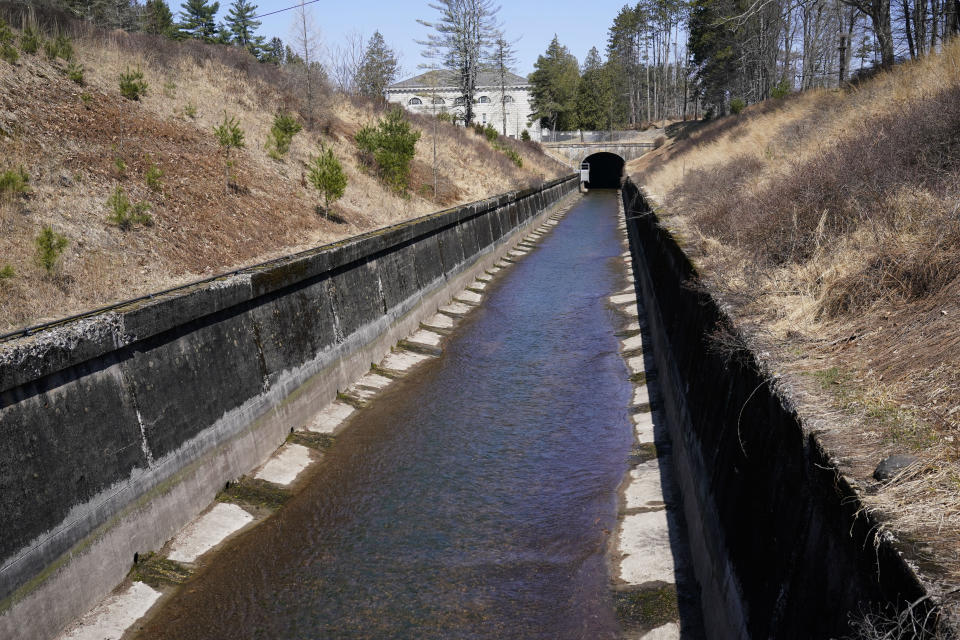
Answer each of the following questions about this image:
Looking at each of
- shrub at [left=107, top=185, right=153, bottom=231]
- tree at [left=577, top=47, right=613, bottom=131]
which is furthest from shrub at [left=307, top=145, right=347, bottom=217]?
tree at [left=577, top=47, right=613, bottom=131]

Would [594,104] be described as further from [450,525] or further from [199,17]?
[450,525]

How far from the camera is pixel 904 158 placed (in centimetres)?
1078

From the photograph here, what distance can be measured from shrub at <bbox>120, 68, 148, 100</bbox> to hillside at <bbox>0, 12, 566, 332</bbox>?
0.88 feet

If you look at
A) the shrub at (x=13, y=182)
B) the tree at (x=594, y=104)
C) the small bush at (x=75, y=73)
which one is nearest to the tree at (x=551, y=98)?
the tree at (x=594, y=104)

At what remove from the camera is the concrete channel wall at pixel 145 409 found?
6.32m

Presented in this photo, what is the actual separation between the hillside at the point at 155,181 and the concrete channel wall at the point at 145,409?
62.9 inches

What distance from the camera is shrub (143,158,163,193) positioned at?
15.2m

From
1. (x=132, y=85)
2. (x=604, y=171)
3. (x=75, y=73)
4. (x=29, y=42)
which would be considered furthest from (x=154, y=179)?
(x=604, y=171)

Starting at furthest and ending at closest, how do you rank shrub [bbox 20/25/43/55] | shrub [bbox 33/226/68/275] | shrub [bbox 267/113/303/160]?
shrub [bbox 267/113/303/160]
shrub [bbox 20/25/43/55]
shrub [bbox 33/226/68/275]

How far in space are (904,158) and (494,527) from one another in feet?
27.4

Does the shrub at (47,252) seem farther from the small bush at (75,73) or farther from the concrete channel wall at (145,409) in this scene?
the small bush at (75,73)

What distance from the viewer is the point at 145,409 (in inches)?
317

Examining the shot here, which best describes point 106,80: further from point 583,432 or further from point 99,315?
point 583,432

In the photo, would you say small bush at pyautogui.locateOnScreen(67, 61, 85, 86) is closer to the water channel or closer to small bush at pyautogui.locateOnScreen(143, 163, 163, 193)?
small bush at pyautogui.locateOnScreen(143, 163, 163, 193)
